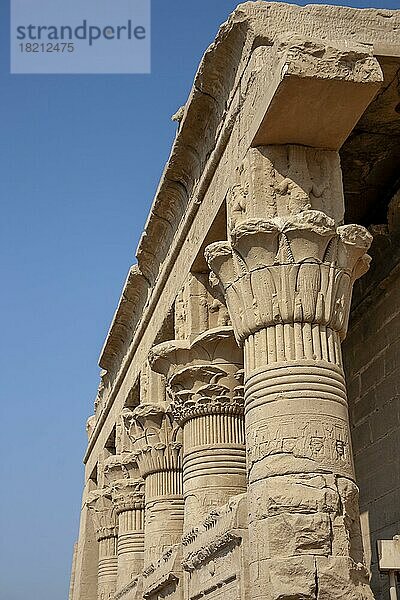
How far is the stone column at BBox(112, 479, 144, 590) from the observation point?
43.1 feet

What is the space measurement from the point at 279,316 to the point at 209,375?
8.23ft

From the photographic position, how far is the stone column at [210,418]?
8469 millimetres

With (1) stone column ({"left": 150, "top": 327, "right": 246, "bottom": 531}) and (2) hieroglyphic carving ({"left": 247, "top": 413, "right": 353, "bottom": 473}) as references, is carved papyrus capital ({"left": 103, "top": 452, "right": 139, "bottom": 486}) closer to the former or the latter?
(1) stone column ({"left": 150, "top": 327, "right": 246, "bottom": 531})

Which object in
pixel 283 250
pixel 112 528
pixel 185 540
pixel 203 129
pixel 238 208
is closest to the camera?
pixel 283 250

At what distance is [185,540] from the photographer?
27.0ft

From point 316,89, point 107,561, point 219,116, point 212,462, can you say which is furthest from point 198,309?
point 107,561

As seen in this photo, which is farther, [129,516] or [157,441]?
[129,516]

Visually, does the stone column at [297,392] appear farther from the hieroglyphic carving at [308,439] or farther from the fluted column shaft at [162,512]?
the fluted column shaft at [162,512]

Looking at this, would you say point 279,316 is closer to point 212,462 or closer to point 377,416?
point 212,462

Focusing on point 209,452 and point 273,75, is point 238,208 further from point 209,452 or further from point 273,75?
point 209,452

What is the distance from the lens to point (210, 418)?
8.72m

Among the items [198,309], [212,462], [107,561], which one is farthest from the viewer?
[107,561]

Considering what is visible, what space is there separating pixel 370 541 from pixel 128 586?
3800mm

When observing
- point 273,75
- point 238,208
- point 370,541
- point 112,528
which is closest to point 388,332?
point 370,541
